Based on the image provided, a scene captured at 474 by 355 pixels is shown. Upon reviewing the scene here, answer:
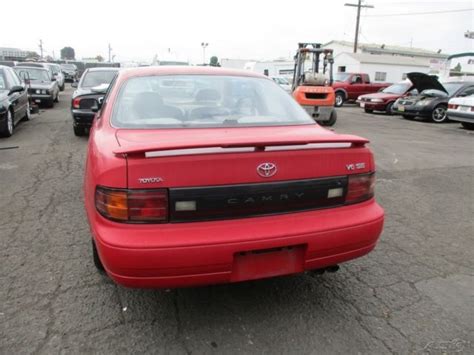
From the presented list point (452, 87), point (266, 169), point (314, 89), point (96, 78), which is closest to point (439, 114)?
point (452, 87)

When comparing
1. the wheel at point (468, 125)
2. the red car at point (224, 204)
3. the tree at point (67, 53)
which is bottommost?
the wheel at point (468, 125)

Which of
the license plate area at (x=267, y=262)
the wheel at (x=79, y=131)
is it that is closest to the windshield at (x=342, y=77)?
the wheel at (x=79, y=131)

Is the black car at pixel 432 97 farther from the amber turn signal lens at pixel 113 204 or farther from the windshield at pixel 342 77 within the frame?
the amber turn signal lens at pixel 113 204

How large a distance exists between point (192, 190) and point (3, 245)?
2.36 m

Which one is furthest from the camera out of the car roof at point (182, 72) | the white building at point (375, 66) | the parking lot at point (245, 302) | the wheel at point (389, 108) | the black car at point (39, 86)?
the white building at point (375, 66)

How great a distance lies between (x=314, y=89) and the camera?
12711mm

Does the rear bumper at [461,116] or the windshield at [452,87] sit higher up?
the windshield at [452,87]

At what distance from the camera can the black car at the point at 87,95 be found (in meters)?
8.34

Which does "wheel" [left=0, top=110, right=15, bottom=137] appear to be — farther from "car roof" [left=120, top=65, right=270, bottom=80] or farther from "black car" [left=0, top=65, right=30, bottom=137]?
"car roof" [left=120, top=65, right=270, bottom=80]

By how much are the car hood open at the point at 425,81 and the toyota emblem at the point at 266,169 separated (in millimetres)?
13718

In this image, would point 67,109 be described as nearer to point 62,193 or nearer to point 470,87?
point 62,193

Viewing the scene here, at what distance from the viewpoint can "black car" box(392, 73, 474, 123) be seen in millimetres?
14992

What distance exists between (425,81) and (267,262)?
576 inches

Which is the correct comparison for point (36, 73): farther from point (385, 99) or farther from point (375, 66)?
point (375, 66)
